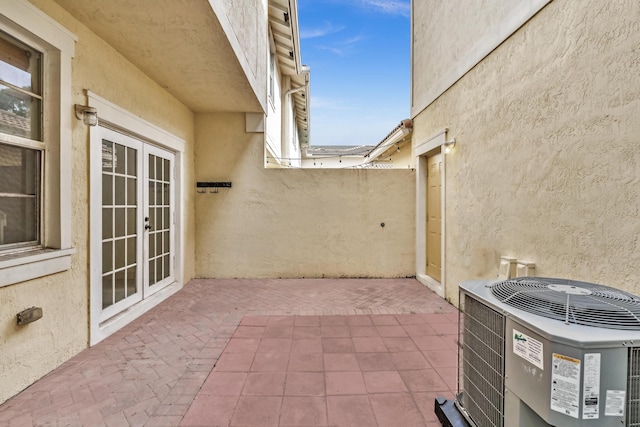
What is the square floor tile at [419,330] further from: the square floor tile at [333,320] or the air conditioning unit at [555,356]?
the air conditioning unit at [555,356]

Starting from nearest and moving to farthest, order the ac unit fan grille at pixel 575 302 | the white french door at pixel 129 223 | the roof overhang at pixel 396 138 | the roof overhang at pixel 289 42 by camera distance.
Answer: the ac unit fan grille at pixel 575 302 < the white french door at pixel 129 223 < the roof overhang at pixel 396 138 < the roof overhang at pixel 289 42

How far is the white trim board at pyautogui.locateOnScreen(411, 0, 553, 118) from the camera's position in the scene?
110 inches

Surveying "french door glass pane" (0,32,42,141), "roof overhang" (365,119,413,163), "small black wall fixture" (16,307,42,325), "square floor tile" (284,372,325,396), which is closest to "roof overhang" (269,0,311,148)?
Answer: "roof overhang" (365,119,413,163)

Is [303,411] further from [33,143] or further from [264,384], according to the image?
[33,143]

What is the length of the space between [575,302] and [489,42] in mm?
3251

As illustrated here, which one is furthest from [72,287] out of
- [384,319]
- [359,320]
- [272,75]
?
[272,75]

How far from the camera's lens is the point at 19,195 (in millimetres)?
2436

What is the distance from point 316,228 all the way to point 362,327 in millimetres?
2572

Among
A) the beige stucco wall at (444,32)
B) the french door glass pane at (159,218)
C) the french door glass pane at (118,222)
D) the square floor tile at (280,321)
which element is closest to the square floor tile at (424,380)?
the square floor tile at (280,321)

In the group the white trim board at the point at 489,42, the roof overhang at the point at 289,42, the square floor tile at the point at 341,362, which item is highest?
the roof overhang at the point at 289,42

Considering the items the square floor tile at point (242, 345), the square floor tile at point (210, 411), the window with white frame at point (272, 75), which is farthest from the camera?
the window with white frame at point (272, 75)

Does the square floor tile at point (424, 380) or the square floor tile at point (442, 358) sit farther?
the square floor tile at point (442, 358)

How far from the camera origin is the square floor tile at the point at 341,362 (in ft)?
8.66

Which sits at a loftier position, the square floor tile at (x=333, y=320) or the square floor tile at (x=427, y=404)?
the square floor tile at (x=333, y=320)
